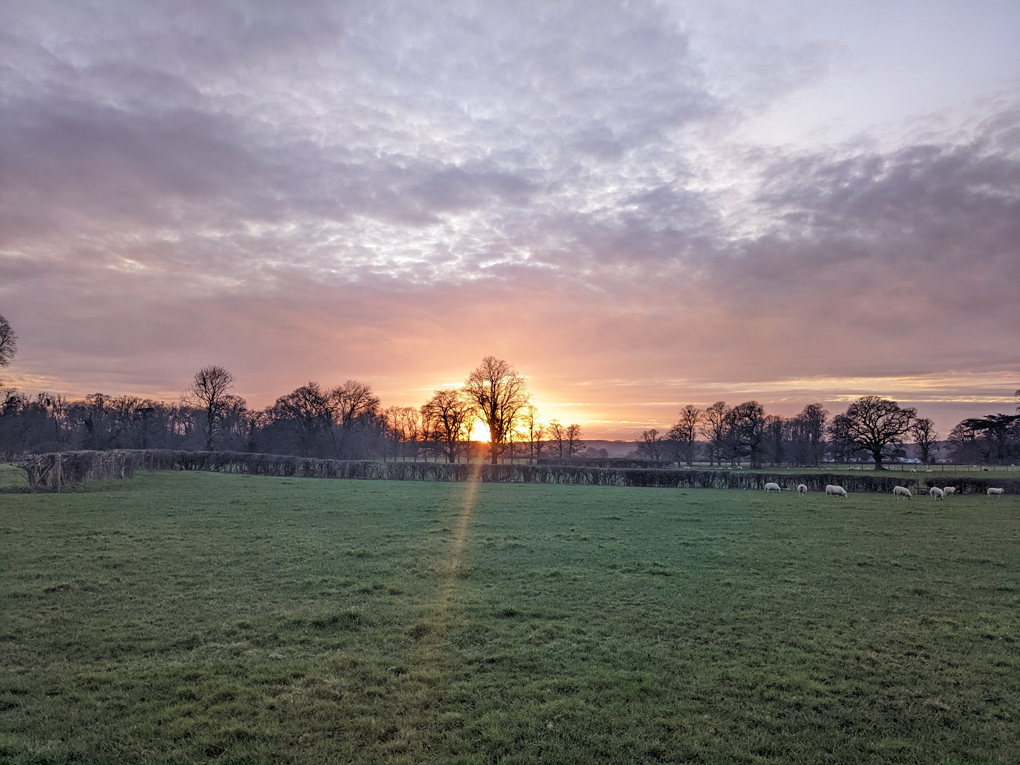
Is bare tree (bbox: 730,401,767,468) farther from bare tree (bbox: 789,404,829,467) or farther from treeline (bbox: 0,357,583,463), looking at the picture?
Result: treeline (bbox: 0,357,583,463)

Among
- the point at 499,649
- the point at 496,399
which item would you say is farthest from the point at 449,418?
the point at 499,649

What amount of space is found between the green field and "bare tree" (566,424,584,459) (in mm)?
105939

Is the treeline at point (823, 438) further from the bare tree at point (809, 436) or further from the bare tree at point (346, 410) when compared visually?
the bare tree at point (346, 410)

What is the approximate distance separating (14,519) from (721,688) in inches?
893

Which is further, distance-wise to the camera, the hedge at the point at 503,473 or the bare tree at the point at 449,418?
the bare tree at the point at 449,418

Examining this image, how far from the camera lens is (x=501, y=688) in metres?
6.64

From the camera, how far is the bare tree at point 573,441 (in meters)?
123

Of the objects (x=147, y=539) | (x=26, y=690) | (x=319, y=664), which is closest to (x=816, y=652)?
(x=319, y=664)

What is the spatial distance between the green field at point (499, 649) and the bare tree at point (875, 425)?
236ft

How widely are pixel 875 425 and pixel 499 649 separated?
3469 inches

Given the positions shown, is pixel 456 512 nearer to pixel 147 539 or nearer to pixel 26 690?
pixel 147 539

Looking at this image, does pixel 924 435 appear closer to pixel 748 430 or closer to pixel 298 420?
pixel 748 430

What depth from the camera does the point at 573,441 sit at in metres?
124

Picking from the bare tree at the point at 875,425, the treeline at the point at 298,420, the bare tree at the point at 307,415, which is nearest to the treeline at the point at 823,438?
the bare tree at the point at 875,425
